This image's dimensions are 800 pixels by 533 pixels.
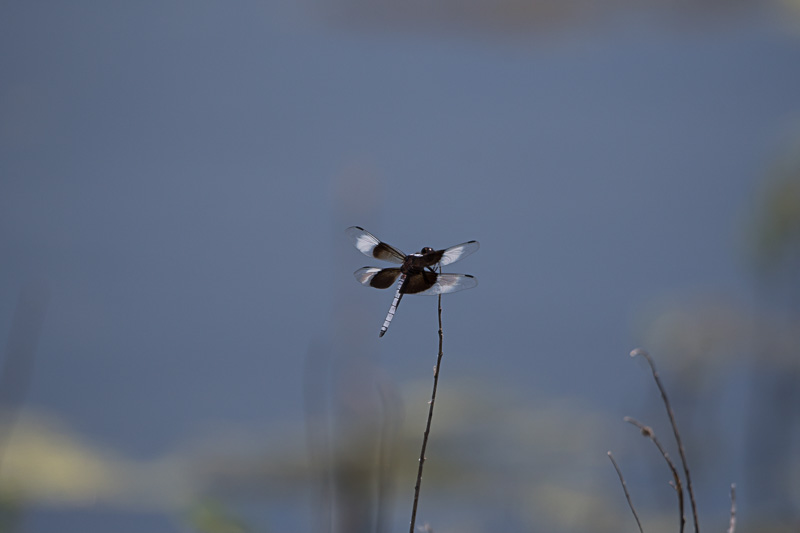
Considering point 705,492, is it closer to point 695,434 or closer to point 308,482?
point 695,434

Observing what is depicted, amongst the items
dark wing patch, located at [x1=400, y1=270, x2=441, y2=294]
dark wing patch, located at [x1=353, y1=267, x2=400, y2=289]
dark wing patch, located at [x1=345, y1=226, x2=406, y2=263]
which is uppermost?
dark wing patch, located at [x1=345, y1=226, x2=406, y2=263]

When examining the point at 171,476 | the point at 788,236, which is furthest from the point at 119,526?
the point at 788,236

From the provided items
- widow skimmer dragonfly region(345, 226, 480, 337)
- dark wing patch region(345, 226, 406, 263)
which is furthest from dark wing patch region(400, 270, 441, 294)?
dark wing patch region(345, 226, 406, 263)

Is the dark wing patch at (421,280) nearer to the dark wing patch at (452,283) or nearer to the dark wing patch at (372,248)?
the dark wing patch at (452,283)

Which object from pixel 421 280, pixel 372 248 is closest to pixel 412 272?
pixel 421 280

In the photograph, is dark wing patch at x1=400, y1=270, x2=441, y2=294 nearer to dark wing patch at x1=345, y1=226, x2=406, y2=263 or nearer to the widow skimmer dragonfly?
the widow skimmer dragonfly

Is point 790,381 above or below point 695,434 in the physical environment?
above

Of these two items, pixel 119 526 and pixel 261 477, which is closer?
pixel 261 477

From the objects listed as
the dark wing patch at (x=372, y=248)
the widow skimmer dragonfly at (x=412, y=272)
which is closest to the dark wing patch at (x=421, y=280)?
the widow skimmer dragonfly at (x=412, y=272)

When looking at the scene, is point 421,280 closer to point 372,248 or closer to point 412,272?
point 412,272
